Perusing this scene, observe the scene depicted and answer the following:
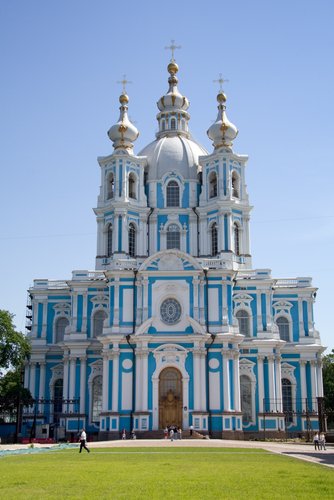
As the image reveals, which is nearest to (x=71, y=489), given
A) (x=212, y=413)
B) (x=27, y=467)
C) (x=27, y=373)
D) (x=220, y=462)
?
(x=27, y=467)

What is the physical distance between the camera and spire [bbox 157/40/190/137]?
62656mm

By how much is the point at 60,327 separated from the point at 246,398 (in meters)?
16.1

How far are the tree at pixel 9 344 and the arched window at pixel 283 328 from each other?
20.1 metres

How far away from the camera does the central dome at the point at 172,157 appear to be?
58781mm

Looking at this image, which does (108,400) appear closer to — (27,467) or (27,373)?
(27,373)

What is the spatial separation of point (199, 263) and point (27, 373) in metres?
17.2

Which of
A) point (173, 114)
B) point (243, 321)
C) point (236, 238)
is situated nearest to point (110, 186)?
point (173, 114)

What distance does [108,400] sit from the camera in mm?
48312

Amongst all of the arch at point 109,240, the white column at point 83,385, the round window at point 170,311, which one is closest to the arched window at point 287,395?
the round window at point 170,311

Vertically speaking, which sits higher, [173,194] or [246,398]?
[173,194]

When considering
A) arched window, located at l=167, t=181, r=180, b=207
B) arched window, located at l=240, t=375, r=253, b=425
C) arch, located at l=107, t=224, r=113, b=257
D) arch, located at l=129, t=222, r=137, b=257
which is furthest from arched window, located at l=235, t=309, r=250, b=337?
arch, located at l=107, t=224, r=113, b=257

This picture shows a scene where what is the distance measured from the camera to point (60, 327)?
56469 millimetres

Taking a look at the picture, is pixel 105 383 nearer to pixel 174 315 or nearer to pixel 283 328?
pixel 174 315

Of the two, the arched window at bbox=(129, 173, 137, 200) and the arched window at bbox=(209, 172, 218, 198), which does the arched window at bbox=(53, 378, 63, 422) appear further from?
the arched window at bbox=(209, 172, 218, 198)
